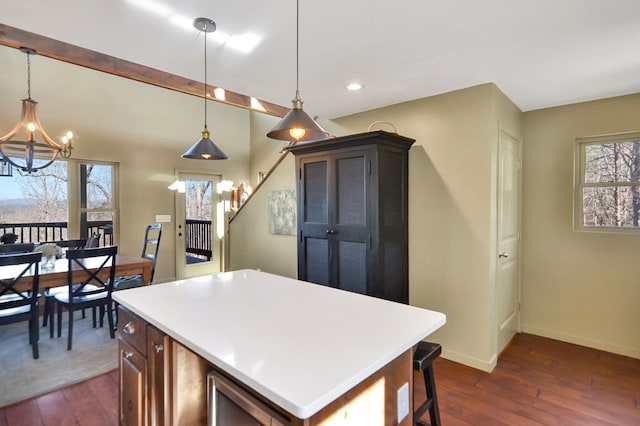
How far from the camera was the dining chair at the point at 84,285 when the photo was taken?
3143 mm

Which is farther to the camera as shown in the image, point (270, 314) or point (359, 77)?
point (359, 77)

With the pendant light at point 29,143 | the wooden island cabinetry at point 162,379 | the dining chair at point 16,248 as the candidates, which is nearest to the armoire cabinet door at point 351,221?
the wooden island cabinetry at point 162,379

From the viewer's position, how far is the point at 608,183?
3.20m

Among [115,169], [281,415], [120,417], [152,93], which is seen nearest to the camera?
[281,415]

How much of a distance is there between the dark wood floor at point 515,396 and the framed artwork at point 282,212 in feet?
7.10

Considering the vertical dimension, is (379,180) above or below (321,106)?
below

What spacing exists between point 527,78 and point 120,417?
12.0ft

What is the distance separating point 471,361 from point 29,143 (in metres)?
4.72

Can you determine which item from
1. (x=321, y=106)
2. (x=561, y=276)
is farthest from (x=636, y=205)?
(x=321, y=106)

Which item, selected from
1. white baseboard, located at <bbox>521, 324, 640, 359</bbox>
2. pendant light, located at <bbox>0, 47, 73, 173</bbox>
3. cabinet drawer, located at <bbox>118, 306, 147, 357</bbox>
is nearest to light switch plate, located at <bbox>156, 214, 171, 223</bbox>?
pendant light, located at <bbox>0, 47, 73, 173</bbox>

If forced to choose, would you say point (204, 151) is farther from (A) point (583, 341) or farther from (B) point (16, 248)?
(A) point (583, 341)

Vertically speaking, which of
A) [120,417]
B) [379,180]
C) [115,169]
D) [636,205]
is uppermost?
[115,169]

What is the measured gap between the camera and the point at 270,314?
1471 millimetres

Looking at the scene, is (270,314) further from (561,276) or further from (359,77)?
(561,276)
